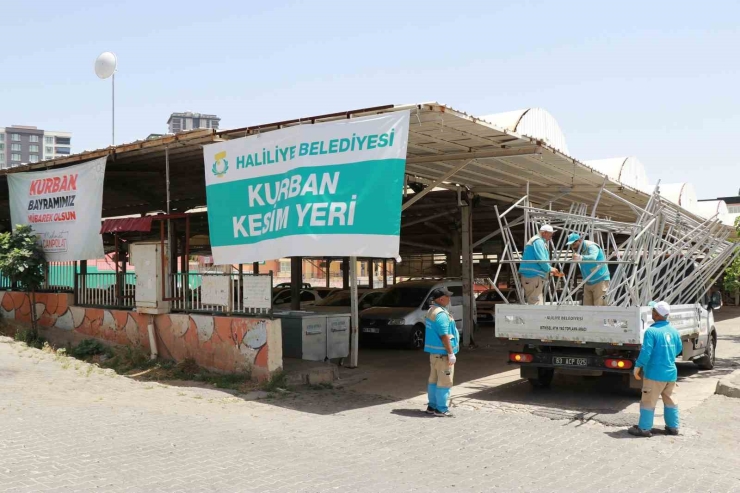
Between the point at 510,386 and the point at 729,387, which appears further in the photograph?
the point at 510,386

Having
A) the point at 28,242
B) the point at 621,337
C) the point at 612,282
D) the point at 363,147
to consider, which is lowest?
the point at 621,337

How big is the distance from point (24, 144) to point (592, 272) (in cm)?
18054

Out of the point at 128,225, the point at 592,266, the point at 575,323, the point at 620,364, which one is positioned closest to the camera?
the point at 620,364

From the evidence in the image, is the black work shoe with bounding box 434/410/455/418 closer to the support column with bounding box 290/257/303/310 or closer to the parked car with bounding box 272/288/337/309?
the support column with bounding box 290/257/303/310

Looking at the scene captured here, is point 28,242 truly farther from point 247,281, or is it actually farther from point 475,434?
point 475,434

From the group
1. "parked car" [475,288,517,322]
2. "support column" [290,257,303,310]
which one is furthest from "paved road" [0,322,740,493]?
"parked car" [475,288,517,322]

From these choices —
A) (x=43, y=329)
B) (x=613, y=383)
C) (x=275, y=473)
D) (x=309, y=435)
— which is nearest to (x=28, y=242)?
(x=43, y=329)

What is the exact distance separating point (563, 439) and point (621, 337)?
2.16 meters

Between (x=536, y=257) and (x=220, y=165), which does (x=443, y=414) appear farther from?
(x=220, y=165)

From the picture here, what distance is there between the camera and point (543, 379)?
433 inches

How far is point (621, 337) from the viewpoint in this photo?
9.23 m

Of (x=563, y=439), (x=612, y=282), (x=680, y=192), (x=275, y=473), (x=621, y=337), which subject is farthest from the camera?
(x=680, y=192)

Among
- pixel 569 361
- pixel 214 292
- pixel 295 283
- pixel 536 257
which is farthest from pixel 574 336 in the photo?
pixel 295 283

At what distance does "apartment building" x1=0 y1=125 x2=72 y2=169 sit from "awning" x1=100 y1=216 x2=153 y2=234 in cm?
15998
